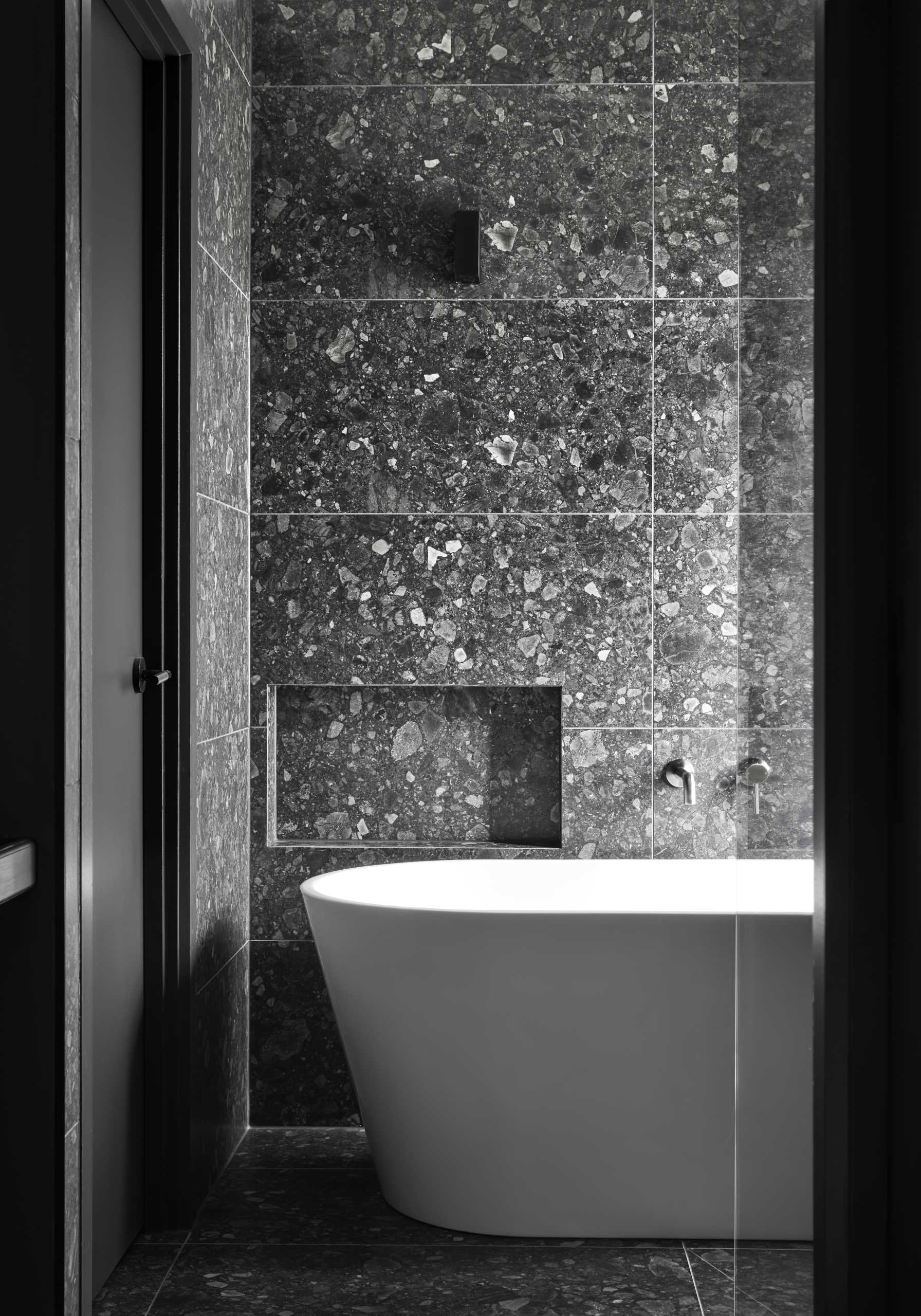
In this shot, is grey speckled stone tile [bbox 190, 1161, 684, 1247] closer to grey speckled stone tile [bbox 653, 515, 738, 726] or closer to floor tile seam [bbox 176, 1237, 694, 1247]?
floor tile seam [bbox 176, 1237, 694, 1247]

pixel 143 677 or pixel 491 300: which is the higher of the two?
pixel 491 300

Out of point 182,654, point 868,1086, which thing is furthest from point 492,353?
point 868,1086

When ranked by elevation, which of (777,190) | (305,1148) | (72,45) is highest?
(72,45)

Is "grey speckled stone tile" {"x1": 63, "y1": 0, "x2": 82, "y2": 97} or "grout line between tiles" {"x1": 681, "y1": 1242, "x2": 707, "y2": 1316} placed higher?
"grey speckled stone tile" {"x1": 63, "y1": 0, "x2": 82, "y2": 97}

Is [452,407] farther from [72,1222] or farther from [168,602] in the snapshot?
[72,1222]

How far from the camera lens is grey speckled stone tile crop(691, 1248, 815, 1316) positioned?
3.96 feet

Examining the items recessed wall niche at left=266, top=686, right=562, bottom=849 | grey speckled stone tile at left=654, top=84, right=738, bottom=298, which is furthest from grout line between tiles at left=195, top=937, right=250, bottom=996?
grey speckled stone tile at left=654, top=84, right=738, bottom=298

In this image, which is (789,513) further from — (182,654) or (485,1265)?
(485,1265)

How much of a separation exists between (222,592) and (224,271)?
0.78 meters

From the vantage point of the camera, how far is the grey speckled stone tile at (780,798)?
3.95 ft

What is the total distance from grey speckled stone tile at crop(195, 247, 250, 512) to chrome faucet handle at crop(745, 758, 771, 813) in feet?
5.21

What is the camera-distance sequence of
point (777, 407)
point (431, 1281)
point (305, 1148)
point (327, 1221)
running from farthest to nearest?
point (305, 1148) → point (327, 1221) → point (431, 1281) → point (777, 407)

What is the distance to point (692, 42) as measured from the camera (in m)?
3.14

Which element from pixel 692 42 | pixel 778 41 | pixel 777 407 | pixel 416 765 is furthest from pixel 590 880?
pixel 692 42
